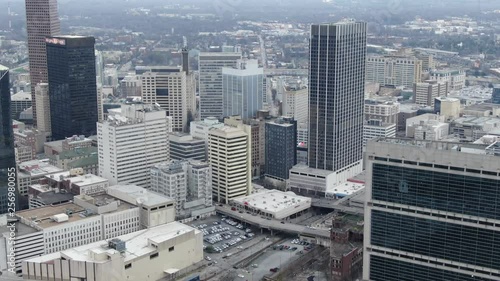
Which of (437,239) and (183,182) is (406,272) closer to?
(437,239)

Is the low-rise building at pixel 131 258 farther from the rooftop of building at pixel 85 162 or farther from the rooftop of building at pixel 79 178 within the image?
the rooftop of building at pixel 85 162

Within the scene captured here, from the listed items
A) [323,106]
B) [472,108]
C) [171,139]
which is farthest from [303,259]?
[472,108]

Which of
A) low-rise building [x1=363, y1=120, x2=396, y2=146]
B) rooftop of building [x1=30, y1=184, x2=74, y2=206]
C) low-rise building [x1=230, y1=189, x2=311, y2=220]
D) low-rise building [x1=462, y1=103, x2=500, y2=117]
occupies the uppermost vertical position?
low-rise building [x1=462, y1=103, x2=500, y2=117]

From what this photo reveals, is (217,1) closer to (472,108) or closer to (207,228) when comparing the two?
(472,108)

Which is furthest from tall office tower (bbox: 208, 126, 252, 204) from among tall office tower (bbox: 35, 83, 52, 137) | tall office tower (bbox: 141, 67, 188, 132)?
tall office tower (bbox: 35, 83, 52, 137)

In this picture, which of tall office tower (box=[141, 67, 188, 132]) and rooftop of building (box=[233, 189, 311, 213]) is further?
tall office tower (box=[141, 67, 188, 132])

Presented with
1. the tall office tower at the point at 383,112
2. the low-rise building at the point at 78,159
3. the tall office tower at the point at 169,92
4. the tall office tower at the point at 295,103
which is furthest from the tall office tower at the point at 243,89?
the low-rise building at the point at 78,159

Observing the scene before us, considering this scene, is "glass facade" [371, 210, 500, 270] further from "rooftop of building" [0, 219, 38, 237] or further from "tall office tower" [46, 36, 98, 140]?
"tall office tower" [46, 36, 98, 140]
